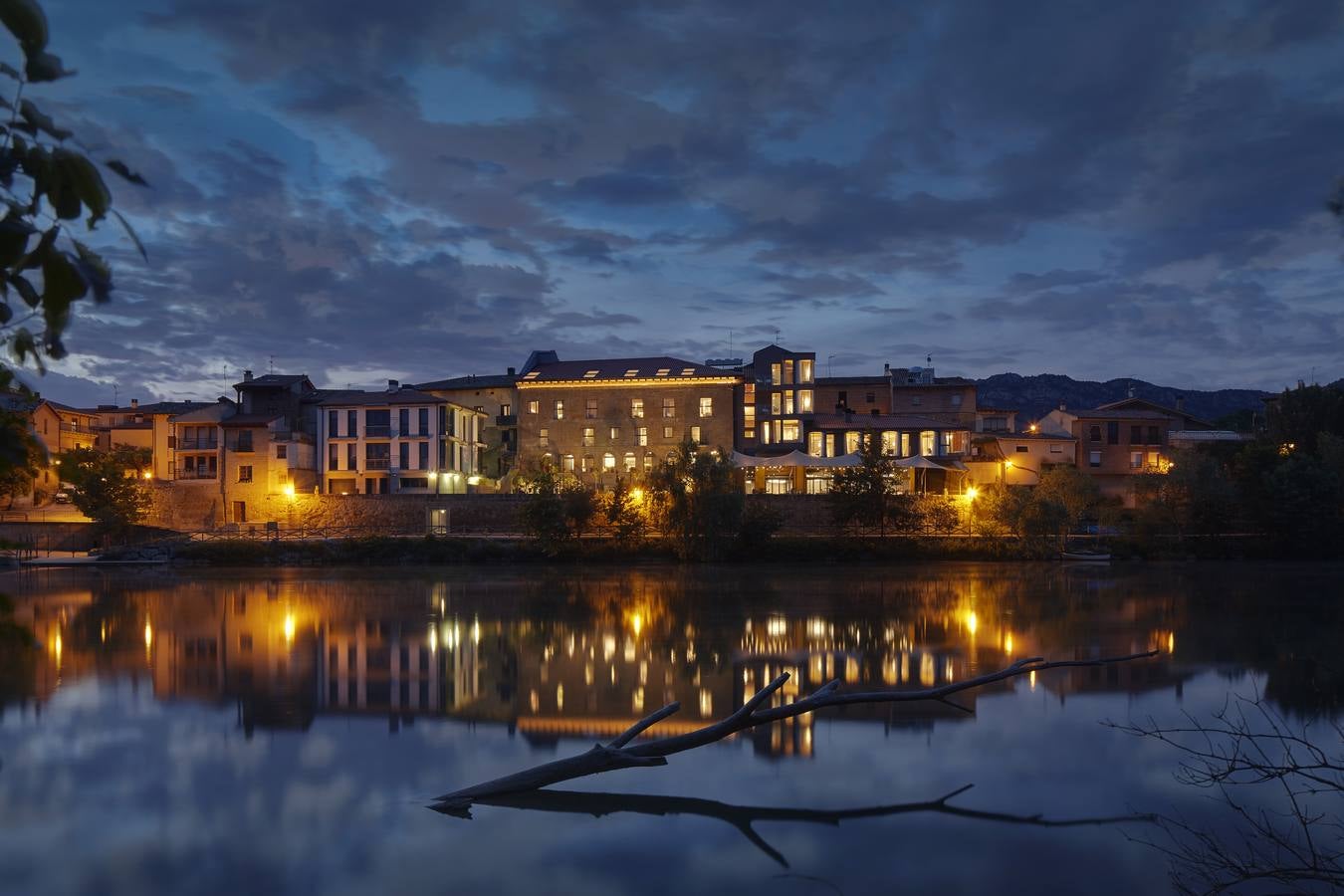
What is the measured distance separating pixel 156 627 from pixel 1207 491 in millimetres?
47997

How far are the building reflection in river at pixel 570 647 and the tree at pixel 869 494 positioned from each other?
15.2 metres

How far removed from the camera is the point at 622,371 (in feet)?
216

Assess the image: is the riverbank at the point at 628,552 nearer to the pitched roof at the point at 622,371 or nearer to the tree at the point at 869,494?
the tree at the point at 869,494

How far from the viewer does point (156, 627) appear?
2573 cm

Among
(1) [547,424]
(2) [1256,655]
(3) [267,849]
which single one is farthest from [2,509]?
(2) [1256,655]

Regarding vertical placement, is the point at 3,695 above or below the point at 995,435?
below

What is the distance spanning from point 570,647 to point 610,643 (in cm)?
102

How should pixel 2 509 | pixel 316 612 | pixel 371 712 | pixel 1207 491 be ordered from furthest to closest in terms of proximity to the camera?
pixel 2 509 → pixel 1207 491 → pixel 316 612 → pixel 371 712

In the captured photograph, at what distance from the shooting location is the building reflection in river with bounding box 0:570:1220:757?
604 inches

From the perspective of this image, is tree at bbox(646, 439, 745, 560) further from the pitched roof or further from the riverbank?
the pitched roof

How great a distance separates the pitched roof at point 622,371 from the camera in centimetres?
6378

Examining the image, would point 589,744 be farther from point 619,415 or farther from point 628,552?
point 619,415

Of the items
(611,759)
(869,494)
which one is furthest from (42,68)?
(869,494)

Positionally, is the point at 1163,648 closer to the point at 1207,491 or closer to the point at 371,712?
the point at 371,712
